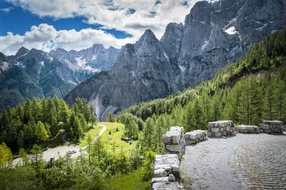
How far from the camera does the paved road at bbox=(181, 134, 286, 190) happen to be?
13047 millimetres

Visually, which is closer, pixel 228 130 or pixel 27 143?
pixel 228 130

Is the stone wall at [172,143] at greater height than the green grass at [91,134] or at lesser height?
greater

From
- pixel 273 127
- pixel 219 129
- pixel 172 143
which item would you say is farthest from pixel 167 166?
pixel 273 127

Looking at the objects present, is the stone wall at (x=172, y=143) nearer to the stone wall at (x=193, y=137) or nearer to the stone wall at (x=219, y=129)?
the stone wall at (x=193, y=137)

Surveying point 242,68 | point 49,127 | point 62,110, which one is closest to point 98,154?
point 49,127

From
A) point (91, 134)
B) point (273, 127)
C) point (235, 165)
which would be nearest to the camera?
point (235, 165)

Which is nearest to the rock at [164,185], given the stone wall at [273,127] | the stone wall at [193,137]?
the stone wall at [193,137]

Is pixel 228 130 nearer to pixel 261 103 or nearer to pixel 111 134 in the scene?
pixel 261 103

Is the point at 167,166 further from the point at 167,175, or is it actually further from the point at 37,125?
the point at 37,125

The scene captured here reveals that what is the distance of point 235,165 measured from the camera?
53.1 ft

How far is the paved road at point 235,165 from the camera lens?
13.0 meters

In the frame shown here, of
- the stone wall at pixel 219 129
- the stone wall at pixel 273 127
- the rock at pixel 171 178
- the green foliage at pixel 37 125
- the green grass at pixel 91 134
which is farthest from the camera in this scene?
the green grass at pixel 91 134

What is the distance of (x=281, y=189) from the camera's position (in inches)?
470

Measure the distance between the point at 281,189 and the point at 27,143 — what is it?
410 ft
